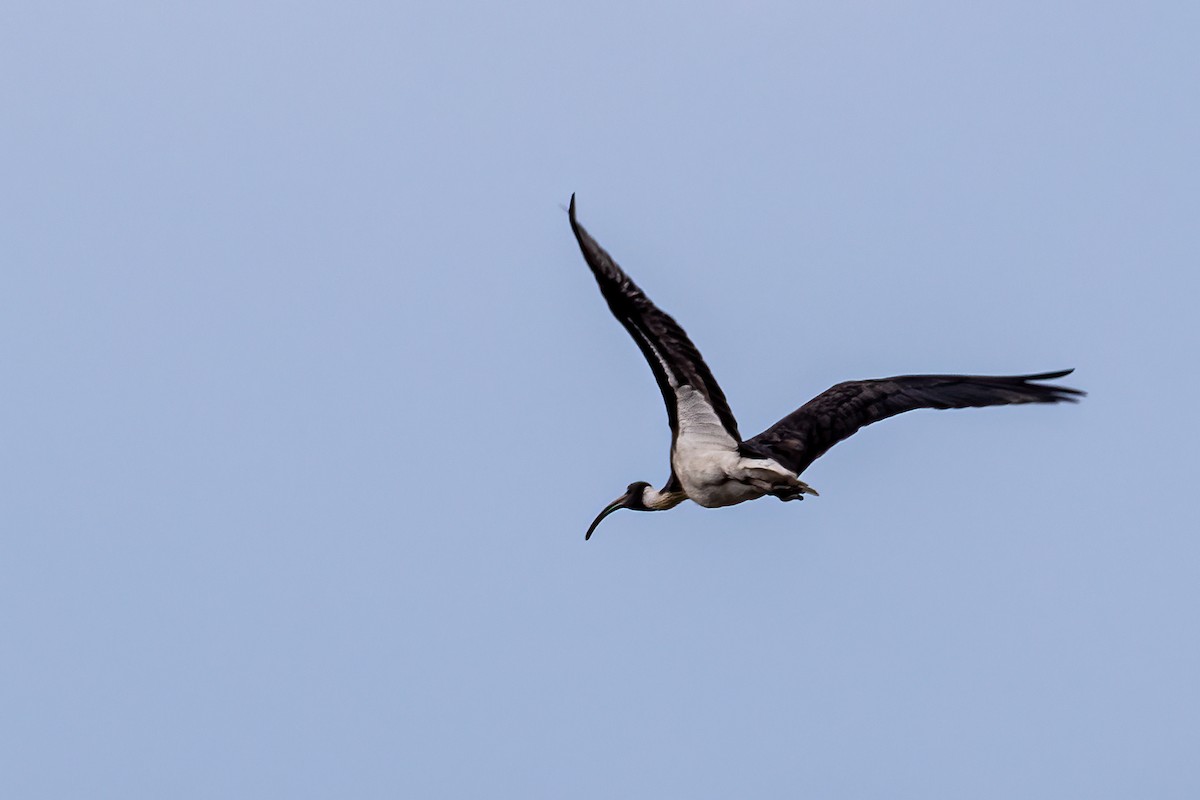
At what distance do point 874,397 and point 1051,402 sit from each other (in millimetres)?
2038

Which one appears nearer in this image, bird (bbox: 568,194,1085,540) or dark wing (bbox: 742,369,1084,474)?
bird (bbox: 568,194,1085,540)

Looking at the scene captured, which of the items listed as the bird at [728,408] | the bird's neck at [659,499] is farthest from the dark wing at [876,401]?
the bird's neck at [659,499]

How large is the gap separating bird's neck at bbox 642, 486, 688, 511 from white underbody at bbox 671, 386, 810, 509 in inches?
39.0

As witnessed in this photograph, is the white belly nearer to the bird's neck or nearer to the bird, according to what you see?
the bird

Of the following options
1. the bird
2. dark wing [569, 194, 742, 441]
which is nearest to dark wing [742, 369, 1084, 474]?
the bird

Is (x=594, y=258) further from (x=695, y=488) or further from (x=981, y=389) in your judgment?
(x=981, y=389)

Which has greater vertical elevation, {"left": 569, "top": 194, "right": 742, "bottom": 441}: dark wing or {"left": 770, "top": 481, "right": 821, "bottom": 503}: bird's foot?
{"left": 569, "top": 194, "right": 742, "bottom": 441}: dark wing

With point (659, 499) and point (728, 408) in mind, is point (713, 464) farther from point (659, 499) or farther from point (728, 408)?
point (659, 499)

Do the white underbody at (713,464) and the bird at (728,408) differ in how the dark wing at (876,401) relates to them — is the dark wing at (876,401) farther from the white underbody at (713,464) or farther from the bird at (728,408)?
the white underbody at (713,464)

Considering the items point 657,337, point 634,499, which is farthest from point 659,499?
point 657,337

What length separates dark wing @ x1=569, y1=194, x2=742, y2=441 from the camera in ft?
53.4

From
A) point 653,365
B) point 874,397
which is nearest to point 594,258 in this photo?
point 653,365

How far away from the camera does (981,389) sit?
21.1 metres

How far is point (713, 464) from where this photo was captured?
18891 millimetres
